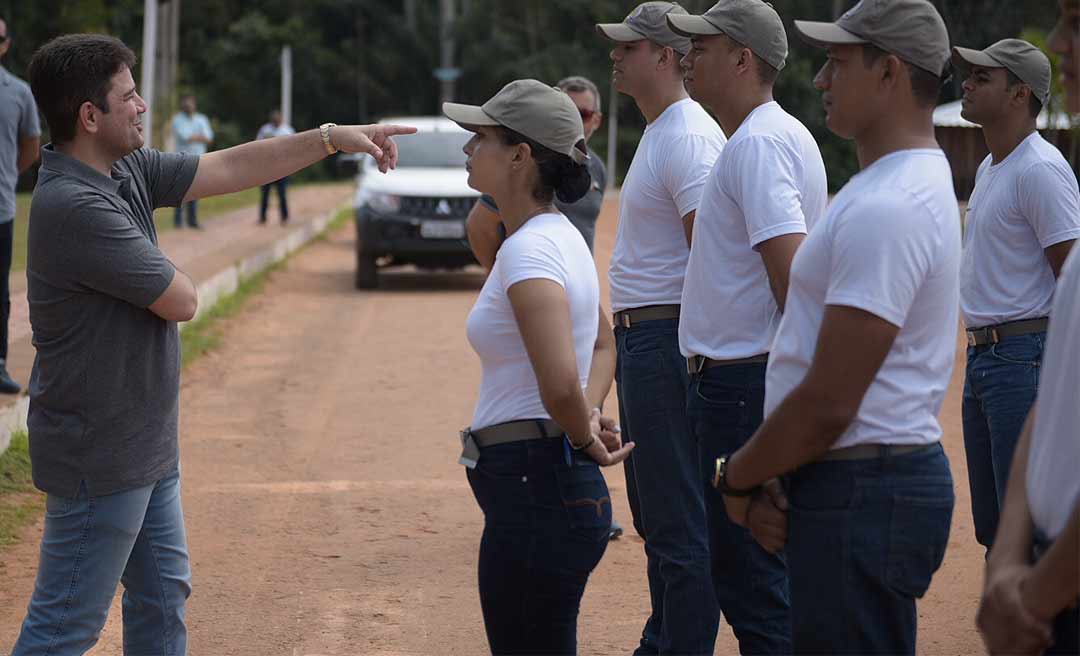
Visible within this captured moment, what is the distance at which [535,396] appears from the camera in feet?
11.4

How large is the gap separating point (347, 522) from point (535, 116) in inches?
160

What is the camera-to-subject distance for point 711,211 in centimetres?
394

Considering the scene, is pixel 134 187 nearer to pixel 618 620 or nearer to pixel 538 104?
pixel 538 104

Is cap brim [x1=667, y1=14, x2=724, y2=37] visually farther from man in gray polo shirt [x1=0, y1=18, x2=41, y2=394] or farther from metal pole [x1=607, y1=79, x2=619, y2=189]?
metal pole [x1=607, y1=79, x2=619, y2=189]

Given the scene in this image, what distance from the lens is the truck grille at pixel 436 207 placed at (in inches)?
656

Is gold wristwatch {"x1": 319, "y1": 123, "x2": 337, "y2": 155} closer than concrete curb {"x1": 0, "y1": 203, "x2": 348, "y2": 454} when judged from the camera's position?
Yes

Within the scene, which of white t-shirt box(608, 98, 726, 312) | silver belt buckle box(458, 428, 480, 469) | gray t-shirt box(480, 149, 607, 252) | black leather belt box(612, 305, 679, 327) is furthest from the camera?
gray t-shirt box(480, 149, 607, 252)

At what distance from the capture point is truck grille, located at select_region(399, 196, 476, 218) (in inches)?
656

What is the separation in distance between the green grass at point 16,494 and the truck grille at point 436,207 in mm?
8933

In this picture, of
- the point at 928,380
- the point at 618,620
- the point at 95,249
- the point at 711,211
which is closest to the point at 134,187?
the point at 95,249

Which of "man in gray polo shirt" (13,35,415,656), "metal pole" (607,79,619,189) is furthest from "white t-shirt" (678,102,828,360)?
"metal pole" (607,79,619,189)

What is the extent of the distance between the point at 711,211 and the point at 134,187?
165cm

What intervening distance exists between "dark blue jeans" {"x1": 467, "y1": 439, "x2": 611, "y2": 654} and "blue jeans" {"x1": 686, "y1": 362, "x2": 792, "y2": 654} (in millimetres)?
685

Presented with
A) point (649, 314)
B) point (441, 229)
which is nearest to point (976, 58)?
point (649, 314)
